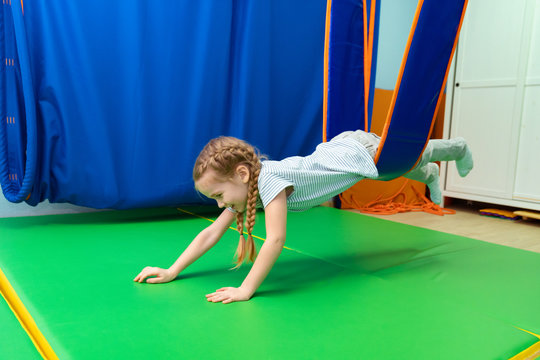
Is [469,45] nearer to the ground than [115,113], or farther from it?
farther from it

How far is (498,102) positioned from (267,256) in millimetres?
2345

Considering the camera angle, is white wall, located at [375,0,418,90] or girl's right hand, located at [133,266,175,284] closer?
girl's right hand, located at [133,266,175,284]

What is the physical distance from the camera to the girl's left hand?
3.64 feet

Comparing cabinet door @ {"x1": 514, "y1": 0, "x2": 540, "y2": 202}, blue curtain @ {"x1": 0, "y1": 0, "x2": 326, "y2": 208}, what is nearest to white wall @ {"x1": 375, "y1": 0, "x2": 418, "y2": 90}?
blue curtain @ {"x1": 0, "y1": 0, "x2": 326, "y2": 208}

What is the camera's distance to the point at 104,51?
2.00 metres

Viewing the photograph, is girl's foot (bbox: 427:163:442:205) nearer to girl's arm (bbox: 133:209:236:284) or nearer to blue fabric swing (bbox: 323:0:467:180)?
blue fabric swing (bbox: 323:0:467:180)

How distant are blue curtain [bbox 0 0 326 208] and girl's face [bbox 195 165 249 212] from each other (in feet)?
3.62

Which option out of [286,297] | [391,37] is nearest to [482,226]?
[391,37]

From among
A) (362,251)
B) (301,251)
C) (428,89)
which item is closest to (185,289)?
(301,251)

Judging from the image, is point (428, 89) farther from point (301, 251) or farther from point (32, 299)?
point (32, 299)

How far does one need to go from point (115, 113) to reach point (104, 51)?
30cm

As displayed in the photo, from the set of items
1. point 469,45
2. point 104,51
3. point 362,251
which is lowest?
point 362,251

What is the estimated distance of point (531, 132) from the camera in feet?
8.53

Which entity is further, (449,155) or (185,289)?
(449,155)
